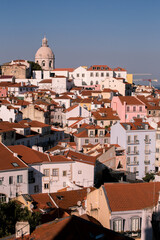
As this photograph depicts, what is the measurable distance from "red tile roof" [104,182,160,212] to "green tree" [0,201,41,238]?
332 cm

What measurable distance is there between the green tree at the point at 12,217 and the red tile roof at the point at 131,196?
10.9ft

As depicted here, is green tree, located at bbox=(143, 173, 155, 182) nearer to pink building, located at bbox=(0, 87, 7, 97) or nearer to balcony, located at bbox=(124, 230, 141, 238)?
balcony, located at bbox=(124, 230, 141, 238)

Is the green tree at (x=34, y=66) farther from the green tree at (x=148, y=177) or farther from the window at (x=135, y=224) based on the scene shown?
the window at (x=135, y=224)

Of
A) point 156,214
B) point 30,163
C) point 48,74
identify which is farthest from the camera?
point 48,74

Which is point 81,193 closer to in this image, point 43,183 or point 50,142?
point 43,183

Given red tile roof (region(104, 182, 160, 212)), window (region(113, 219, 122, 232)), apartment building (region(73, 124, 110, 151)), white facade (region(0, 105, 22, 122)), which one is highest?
white facade (region(0, 105, 22, 122))

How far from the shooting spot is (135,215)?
16984 millimetres

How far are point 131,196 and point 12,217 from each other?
208 inches

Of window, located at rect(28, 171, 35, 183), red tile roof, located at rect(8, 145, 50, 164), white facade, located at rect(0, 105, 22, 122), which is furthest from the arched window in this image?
white facade, located at rect(0, 105, 22, 122)

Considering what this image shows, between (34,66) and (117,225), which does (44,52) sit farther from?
(117,225)

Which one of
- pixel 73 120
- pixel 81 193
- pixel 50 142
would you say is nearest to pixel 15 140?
pixel 50 142

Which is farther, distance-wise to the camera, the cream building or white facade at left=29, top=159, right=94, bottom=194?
the cream building

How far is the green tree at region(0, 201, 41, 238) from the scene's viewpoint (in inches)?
647

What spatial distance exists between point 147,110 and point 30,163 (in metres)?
35.4
